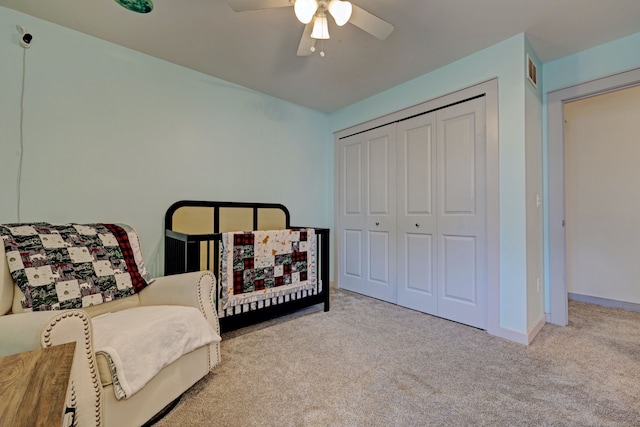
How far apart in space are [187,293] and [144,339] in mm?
422

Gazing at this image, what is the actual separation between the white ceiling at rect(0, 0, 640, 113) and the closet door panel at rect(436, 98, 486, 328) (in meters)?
0.56

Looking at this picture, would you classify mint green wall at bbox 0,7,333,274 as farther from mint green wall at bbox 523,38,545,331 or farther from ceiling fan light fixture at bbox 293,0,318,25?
mint green wall at bbox 523,38,545,331

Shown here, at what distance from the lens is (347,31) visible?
2.00 metres

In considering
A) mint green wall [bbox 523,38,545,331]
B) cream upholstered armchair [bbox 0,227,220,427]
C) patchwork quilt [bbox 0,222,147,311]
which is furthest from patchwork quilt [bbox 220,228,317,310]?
mint green wall [bbox 523,38,545,331]

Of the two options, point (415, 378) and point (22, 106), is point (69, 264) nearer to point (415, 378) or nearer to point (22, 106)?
point (22, 106)

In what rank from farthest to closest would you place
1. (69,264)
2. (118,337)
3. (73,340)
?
(69,264)
(118,337)
(73,340)

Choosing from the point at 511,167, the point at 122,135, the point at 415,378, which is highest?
the point at 122,135

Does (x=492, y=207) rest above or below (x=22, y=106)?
below

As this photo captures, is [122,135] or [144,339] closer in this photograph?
[144,339]

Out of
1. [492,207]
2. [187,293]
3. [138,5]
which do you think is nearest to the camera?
[187,293]

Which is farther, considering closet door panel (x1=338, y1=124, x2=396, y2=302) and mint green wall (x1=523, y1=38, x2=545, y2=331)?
closet door panel (x1=338, y1=124, x2=396, y2=302)

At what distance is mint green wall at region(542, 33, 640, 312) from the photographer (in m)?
2.04

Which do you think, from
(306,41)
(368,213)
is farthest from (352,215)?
(306,41)

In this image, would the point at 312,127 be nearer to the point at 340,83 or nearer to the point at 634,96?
the point at 340,83
